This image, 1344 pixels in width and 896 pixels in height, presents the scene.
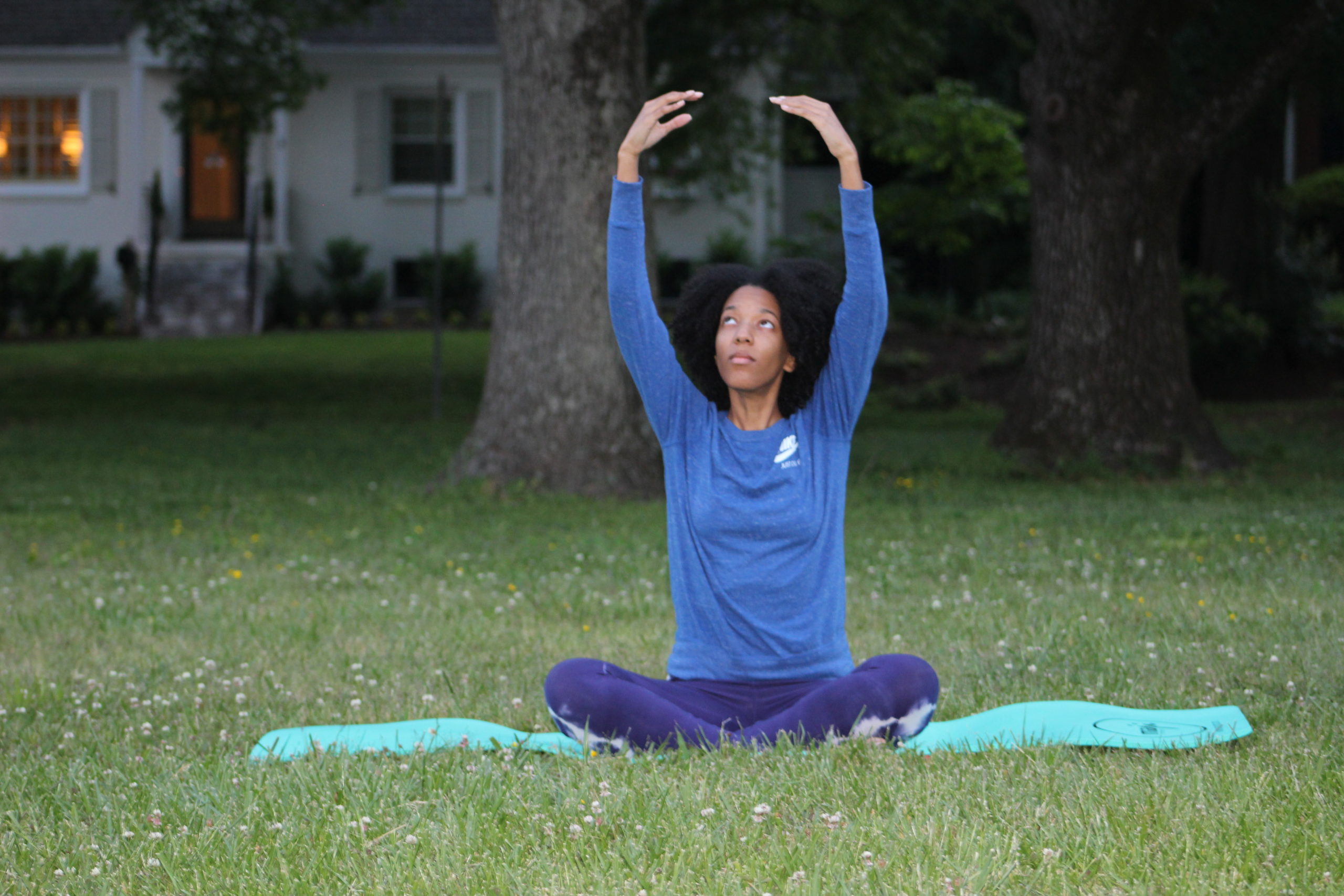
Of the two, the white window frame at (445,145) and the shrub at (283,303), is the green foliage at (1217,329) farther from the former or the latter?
the shrub at (283,303)

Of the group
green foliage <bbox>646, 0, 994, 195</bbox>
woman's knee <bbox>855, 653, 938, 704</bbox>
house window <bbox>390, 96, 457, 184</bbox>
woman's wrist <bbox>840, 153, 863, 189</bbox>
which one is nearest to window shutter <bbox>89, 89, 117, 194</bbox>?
house window <bbox>390, 96, 457, 184</bbox>

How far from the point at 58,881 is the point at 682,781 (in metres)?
1.43

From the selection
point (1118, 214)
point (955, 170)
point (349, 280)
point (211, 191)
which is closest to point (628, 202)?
point (1118, 214)

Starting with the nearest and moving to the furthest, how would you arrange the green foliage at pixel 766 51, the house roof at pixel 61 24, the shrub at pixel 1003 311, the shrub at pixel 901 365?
the green foliage at pixel 766 51
the shrub at pixel 901 365
the shrub at pixel 1003 311
the house roof at pixel 61 24

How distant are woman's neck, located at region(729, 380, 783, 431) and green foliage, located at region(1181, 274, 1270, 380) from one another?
545 inches

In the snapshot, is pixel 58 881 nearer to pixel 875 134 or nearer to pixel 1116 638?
pixel 1116 638

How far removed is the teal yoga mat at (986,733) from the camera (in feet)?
13.7

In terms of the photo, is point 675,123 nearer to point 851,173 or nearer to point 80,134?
point 851,173

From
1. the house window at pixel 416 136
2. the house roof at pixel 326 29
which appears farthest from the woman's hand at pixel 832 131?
the house window at pixel 416 136

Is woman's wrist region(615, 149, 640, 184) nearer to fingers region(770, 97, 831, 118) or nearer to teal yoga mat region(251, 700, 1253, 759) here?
fingers region(770, 97, 831, 118)

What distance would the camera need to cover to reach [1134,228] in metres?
11.3

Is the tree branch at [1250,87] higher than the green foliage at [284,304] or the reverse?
higher

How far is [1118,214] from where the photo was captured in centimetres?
1124

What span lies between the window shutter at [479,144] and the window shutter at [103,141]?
A: 246 inches
